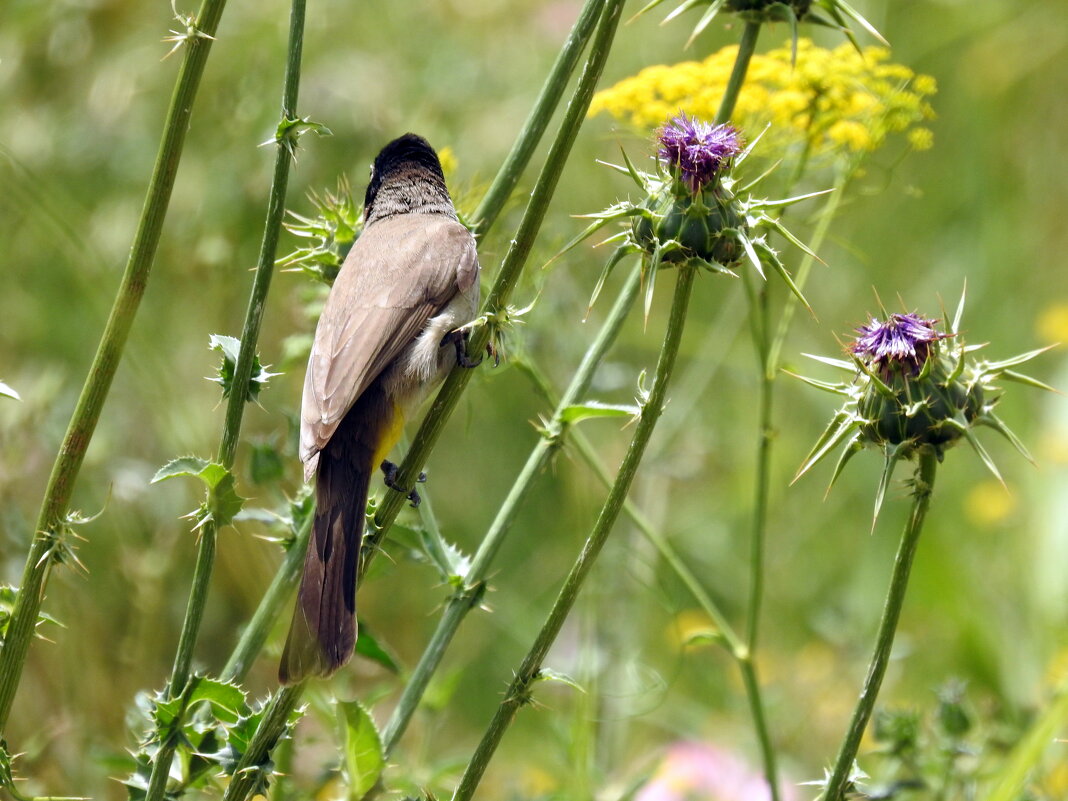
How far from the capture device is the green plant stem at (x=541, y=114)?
2572 millimetres

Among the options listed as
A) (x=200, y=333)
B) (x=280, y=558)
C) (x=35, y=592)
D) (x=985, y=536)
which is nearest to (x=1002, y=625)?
(x=985, y=536)

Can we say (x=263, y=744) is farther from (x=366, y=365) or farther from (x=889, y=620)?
(x=889, y=620)

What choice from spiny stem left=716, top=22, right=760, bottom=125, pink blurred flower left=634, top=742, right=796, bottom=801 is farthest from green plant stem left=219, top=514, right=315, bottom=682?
pink blurred flower left=634, top=742, right=796, bottom=801

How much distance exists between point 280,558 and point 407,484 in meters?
2.31

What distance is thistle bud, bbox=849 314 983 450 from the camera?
2648 millimetres

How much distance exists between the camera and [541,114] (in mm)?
2750

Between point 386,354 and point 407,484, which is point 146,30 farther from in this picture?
point 407,484

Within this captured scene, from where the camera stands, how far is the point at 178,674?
2695 mm

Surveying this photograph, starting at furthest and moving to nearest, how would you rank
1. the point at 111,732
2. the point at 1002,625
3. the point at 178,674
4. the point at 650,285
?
the point at 1002,625, the point at 111,732, the point at 178,674, the point at 650,285

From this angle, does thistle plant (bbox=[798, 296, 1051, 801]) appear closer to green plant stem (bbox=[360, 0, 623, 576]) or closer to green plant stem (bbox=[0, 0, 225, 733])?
green plant stem (bbox=[360, 0, 623, 576])

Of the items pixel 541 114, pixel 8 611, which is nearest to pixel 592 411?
pixel 541 114

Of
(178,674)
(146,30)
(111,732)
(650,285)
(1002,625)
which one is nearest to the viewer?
(650,285)

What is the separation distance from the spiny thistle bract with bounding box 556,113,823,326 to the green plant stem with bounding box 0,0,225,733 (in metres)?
0.90

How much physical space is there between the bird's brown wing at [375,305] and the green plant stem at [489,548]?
23.0 inches
